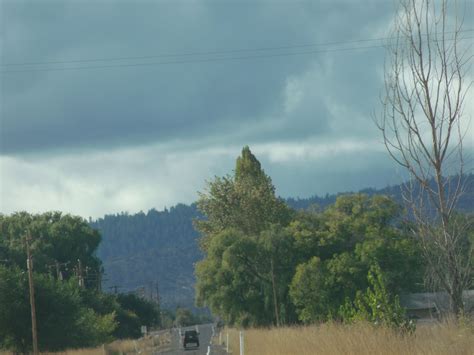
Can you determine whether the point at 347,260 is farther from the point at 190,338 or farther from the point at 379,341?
the point at 379,341

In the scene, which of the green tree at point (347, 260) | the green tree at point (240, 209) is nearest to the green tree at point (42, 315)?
the green tree at point (347, 260)

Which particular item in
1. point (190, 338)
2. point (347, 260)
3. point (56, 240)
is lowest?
point (190, 338)

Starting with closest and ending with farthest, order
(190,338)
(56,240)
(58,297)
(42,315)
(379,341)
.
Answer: (379,341)
(42,315)
(58,297)
(190,338)
(56,240)

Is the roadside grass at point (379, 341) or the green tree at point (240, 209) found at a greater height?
the green tree at point (240, 209)

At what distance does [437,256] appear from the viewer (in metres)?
19.6

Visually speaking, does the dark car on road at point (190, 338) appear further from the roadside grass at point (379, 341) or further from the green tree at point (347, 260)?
the roadside grass at point (379, 341)

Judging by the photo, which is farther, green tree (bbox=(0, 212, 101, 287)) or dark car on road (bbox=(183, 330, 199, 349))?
green tree (bbox=(0, 212, 101, 287))

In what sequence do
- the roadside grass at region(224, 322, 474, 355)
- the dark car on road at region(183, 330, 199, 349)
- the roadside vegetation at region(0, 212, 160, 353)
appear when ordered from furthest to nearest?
1. the dark car on road at region(183, 330, 199, 349)
2. the roadside vegetation at region(0, 212, 160, 353)
3. the roadside grass at region(224, 322, 474, 355)

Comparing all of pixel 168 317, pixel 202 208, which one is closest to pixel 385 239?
pixel 202 208

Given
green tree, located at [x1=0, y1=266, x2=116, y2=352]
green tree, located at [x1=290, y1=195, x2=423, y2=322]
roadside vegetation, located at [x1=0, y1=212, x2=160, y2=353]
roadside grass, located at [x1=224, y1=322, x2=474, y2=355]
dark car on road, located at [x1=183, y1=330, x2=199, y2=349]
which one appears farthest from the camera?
dark car on road, located at [x1=183, y1=330, x2=199, y2=349]

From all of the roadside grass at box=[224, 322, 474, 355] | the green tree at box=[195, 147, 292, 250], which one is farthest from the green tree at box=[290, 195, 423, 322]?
the roadside grass at box=[224, 322, 474, 355]

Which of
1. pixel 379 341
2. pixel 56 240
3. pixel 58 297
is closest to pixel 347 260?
pixel 58 297

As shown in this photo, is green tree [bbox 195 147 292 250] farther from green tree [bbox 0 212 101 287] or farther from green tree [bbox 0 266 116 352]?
green tree [bbox 0 266 116 352]

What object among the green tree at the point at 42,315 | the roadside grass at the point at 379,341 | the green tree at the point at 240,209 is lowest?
the roadside grass at the point at 379,341
